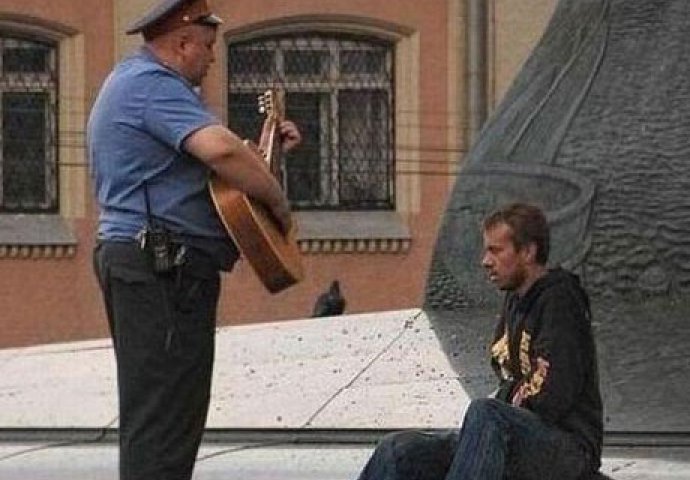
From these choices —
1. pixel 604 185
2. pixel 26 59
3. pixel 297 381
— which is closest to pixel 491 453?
pixel 297 381

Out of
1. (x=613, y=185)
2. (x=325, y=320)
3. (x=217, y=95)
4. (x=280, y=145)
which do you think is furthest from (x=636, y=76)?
(x=217, y=95)

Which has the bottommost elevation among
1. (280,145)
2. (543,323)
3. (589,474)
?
(589,474)

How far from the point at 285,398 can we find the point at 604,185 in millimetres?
1354

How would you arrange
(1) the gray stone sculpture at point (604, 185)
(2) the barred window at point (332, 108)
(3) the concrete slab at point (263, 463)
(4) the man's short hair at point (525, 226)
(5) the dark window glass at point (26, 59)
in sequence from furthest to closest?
(2) the barred window at point (332, 108)
(5) the dark window glass at point (26, 59)
(1) the gray stone sculpture at point (604, 185)
(3) the concrete slab at point (263, 463)
(4) the man's short hair at point (525, 226)

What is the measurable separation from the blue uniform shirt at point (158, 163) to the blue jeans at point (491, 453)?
631mm

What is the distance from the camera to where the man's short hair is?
19.0 ft

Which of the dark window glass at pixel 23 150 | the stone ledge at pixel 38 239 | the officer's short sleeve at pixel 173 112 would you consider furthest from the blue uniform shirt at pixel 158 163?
the dark window glass at pixel 23 150

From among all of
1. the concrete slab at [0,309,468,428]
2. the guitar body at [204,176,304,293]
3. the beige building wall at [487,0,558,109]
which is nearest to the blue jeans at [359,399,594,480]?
the guitar body at [204,176,304,293]

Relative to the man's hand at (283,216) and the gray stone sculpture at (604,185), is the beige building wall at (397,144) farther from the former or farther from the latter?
the man's hand at (283,216)

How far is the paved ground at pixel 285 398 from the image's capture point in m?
7.33

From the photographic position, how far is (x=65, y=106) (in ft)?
80.6

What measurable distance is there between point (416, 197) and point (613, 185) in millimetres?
16534

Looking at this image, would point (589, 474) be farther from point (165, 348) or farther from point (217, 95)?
point (217, 95)

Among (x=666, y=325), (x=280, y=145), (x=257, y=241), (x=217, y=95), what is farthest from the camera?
(x=217, y=95)
